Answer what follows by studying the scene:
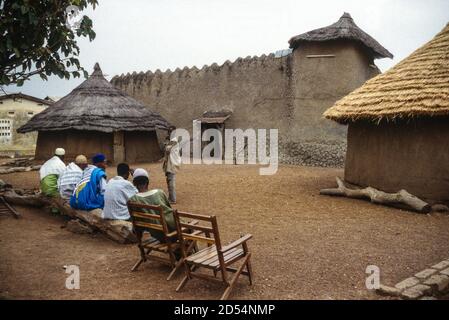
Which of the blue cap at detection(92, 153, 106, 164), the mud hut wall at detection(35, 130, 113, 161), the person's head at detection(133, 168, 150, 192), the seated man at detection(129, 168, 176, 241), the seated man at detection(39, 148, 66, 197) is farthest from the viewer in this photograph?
the mud hut wall at detection(35, 130, 113, 161)

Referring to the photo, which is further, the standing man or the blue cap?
the standing man

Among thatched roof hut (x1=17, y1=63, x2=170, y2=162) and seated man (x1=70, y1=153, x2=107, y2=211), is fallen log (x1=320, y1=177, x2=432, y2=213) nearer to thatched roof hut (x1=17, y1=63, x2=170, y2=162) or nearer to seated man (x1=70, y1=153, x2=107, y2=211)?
seated man (x1=70, y1=153, x2=107, y2=211)

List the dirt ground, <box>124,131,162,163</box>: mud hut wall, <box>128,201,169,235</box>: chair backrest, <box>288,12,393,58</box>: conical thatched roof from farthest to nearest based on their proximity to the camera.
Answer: <box>124,131,162,163</box>: mud hut wall < <box>288,12,393,58</box>: conical thatched roof < <box>128,201,169,235</box>: chair backrest < the dirt ground

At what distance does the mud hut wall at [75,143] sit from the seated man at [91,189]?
10.0 meters

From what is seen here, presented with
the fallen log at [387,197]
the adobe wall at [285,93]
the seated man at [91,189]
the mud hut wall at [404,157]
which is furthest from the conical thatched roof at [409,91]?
the adobe wall at [285,93]

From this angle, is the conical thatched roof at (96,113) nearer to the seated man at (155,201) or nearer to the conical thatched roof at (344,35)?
the conical thatched roof at (344,35)

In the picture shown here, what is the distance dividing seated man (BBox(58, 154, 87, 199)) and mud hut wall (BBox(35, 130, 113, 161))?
30.4 ft

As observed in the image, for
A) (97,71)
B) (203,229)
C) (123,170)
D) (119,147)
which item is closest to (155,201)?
(203,229)

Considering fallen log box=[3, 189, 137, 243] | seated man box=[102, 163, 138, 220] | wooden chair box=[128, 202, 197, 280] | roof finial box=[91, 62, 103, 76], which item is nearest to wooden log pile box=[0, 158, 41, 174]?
roof finial box=[91, 62, 103, 76]

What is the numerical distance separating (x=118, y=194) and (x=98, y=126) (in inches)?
419

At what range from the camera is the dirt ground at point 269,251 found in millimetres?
3889

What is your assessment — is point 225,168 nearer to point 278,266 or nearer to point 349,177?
point 349,177

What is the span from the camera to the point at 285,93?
17.4 meters

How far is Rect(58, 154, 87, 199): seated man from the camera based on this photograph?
22.6 ft
